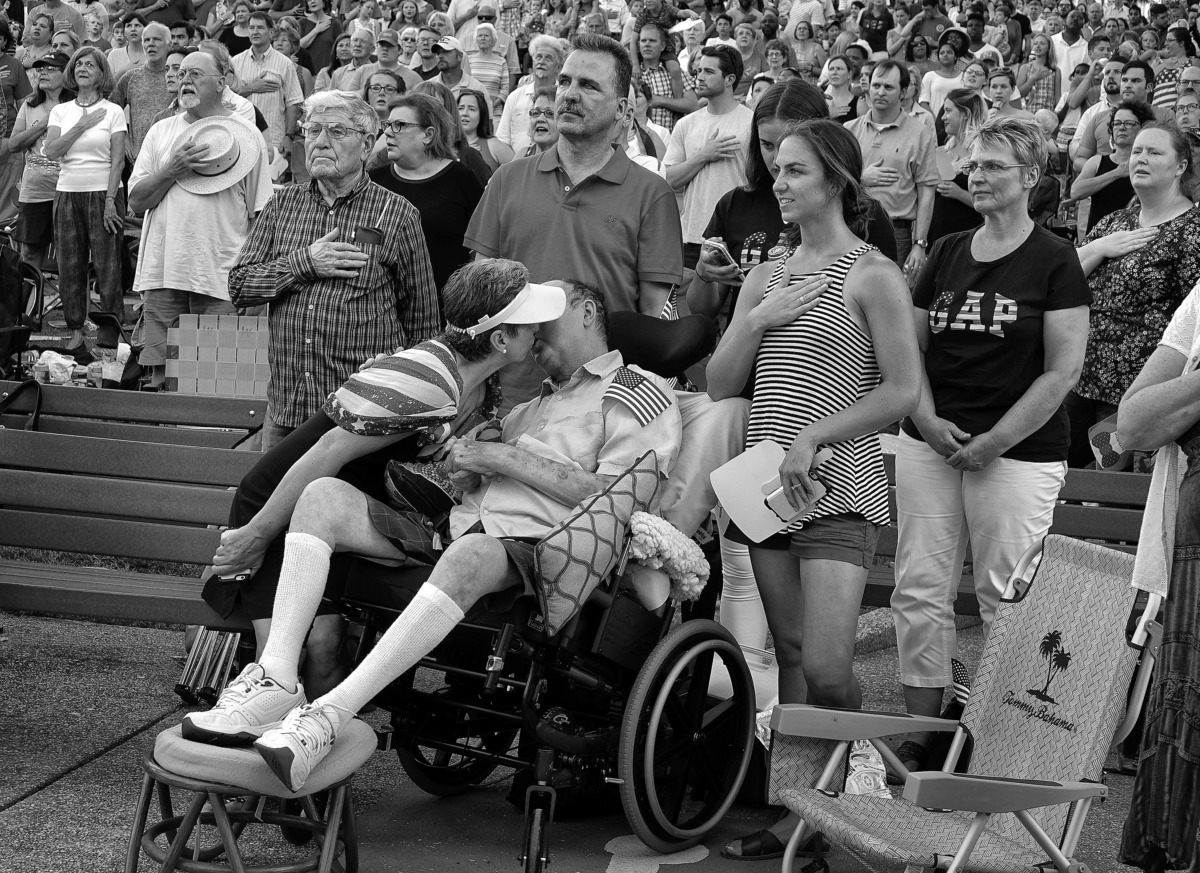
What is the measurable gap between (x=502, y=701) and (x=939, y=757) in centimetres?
143

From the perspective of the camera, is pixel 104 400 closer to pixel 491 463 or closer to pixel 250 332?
pixel 250 332

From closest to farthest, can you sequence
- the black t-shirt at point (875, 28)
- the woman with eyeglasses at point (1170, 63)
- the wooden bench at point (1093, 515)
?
the wooden bench at point (1093, 515)
the woman with eyeglasses at point (1170, 63)
the black t-shirt at point (875, 28)

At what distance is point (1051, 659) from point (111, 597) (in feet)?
8.61

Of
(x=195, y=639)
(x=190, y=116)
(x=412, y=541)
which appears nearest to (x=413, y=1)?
(x=190, y=116)

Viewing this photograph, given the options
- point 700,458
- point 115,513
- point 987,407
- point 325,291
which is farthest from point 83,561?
point 987,407

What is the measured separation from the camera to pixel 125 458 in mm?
4961

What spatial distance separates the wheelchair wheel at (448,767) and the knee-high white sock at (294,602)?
61 cm

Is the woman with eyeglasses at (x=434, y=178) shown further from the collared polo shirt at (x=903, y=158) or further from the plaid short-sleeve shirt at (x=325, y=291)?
the collared polo shirt at (x=903, y=158)

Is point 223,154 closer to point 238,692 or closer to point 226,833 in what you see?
point 238,692

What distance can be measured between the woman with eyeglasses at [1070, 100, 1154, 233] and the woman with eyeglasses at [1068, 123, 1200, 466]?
6.69ft

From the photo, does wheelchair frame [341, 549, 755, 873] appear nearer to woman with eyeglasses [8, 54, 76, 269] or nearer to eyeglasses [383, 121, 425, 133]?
eyeglasses [383, 121, 425, 133]

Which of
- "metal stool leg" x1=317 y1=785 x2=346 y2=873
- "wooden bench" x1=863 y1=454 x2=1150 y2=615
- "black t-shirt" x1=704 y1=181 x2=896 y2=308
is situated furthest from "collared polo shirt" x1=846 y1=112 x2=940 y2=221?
"metal stool leg" x1=317 y1=785 x2=346 y2=873

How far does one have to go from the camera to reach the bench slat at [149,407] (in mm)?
5598

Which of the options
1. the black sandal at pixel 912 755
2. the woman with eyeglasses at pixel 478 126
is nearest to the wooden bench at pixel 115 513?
the black sandal at pixel 912 755
